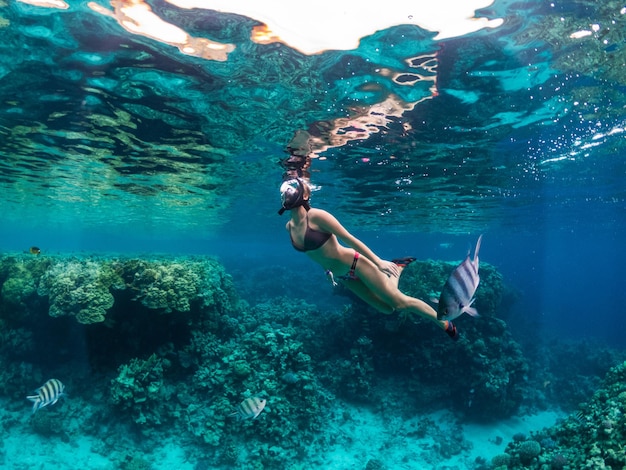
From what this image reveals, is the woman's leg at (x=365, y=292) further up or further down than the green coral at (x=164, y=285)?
further up

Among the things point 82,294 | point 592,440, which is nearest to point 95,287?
point 82,294

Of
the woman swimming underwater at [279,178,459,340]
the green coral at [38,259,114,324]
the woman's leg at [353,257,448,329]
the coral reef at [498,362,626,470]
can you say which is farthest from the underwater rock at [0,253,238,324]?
the coral reef at [498,362,626,470]

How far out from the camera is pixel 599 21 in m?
7.16

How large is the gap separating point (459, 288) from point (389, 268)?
192 cm

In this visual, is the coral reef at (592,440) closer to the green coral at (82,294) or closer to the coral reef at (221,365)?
the coral reef at (221,365)

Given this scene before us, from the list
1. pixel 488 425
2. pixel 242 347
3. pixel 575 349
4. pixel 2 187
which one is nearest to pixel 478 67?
pixel 242 347

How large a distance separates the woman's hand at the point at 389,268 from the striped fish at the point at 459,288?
5.58 ft

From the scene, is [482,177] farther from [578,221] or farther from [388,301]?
[578,221]

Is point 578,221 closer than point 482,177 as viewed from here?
No

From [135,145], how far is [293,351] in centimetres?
1139

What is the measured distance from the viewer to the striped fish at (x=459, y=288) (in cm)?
347

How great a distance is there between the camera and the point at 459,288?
138 inches

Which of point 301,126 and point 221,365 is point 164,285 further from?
point 301,126

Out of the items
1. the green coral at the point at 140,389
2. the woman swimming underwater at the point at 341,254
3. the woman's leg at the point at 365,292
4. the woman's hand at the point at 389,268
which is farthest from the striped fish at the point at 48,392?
the woman's hand at the point at 389,268
